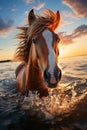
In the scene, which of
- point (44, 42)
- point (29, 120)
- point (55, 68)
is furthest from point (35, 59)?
point (29, 120)

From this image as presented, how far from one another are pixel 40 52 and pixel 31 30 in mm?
720

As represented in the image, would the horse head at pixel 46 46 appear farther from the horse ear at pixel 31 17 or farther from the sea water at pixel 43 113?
the sea water at pixel 43 113

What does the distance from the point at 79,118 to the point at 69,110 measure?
0.53 metres

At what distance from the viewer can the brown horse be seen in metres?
3.82

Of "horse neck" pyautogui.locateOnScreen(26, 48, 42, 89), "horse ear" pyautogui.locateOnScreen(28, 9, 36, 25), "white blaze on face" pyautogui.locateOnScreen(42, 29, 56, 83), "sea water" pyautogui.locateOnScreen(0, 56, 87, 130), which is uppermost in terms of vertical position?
"horse ear" pyautogui.locateOnScreen(28, 9, 36, 25)

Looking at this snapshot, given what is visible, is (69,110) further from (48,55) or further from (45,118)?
(48,55)

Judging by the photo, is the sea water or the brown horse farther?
the sea water

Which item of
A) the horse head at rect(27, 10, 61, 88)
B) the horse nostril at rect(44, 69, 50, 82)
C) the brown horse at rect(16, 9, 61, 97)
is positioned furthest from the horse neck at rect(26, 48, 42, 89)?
the horse nostril at rect(44, 69, 50, 82)

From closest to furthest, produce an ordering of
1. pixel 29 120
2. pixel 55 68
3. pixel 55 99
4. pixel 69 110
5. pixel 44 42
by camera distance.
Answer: pixel 55 68 → pixel 44 42 → pixel 29 120 → pixel 69 110 → pixel 55 99

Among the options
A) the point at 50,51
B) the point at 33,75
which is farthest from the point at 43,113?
the point at 50,51

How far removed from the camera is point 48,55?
156 inches

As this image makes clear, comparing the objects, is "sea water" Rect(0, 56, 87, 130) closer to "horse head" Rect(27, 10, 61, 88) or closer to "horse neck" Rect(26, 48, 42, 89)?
"horse neck" Rect(26, 48, 42, 89)

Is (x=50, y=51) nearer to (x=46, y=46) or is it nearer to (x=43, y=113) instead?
(x=46, y=46)

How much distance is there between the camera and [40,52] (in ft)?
13.8
